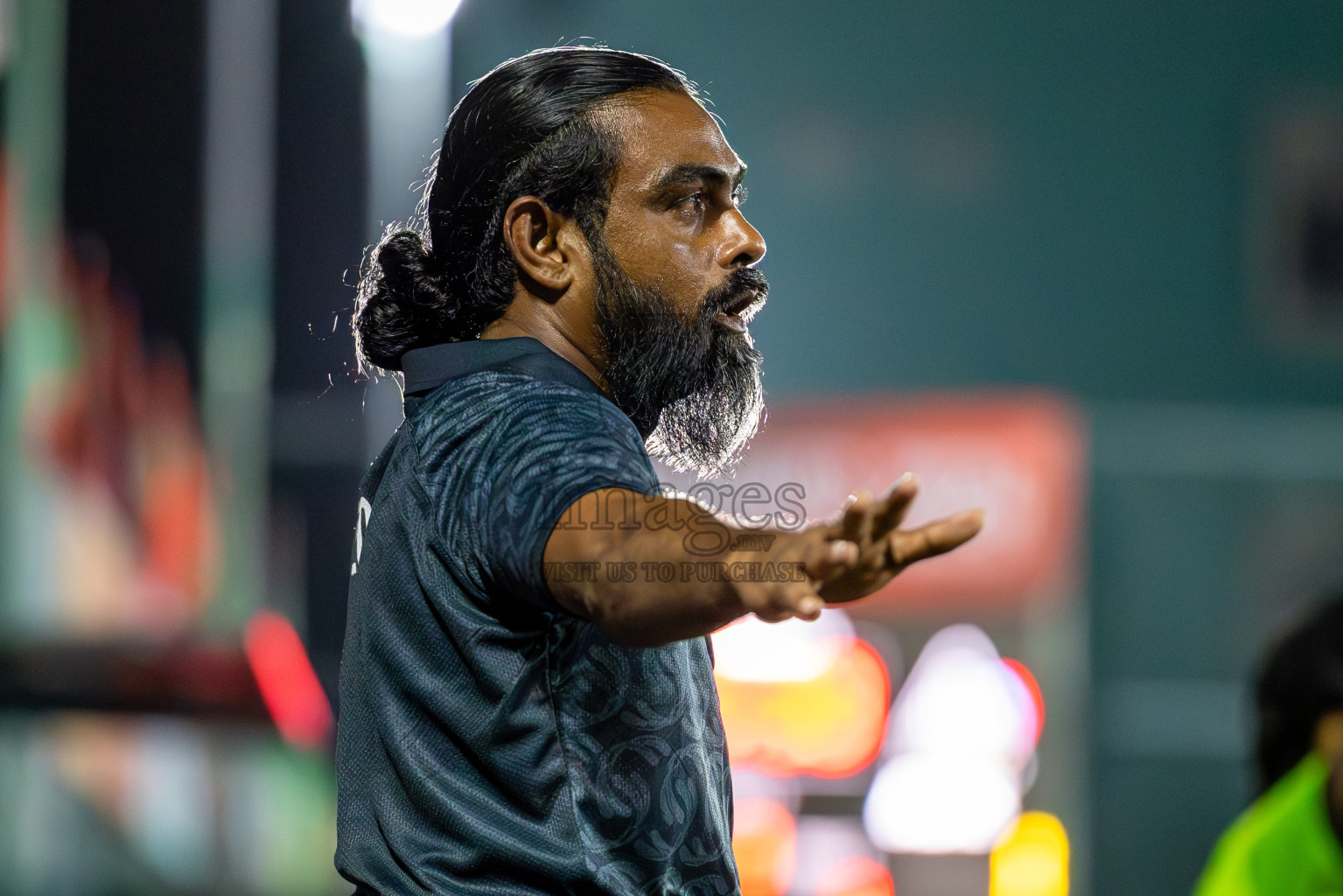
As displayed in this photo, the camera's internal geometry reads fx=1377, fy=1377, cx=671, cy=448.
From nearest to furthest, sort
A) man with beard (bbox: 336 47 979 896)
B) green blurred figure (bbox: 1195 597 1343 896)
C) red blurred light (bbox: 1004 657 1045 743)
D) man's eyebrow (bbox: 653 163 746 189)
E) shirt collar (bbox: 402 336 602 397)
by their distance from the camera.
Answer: man with beard (bbox: 336 47 979 896)
shirt collar (bbox: 402 336 602 397)
man's eyebrow (bbox: 653 163 746 189)
green blurred figure (bbox: 1195 597 1343 896)
red blurred light (bbox: 1004 657 1045 743)

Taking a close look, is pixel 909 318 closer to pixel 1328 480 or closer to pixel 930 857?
pixel 1328 480

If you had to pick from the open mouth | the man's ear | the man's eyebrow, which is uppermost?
the man's eyebrow

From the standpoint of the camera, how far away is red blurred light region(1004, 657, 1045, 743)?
254 inches

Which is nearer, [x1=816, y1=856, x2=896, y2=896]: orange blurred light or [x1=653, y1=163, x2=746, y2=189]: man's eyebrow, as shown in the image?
[x1=653, y1=163, x2=746, y2=189]: man's eyebrow

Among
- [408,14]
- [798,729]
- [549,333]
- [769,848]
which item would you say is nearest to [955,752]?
[798,729]

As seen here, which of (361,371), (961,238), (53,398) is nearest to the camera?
(361,371)

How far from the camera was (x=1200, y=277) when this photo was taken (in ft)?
25.4

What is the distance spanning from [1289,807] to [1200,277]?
5.36 m

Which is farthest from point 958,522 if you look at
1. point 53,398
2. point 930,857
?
point 930,857

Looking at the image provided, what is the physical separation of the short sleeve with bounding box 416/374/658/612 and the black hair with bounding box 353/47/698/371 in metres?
0.26

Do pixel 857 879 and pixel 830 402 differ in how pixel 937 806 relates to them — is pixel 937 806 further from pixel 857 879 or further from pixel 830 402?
pixel 830 402

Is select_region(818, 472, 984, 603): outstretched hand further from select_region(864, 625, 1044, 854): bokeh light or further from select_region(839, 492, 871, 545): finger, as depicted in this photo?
select_region(864, 625, 1044, 854): bokeh light

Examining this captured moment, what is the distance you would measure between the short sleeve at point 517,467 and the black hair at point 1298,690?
8.04ft

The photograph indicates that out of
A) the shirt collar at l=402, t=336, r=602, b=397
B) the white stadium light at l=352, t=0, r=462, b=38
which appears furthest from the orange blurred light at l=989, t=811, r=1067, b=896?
the shirt collar at l=402, t=336, r=602, b=397
